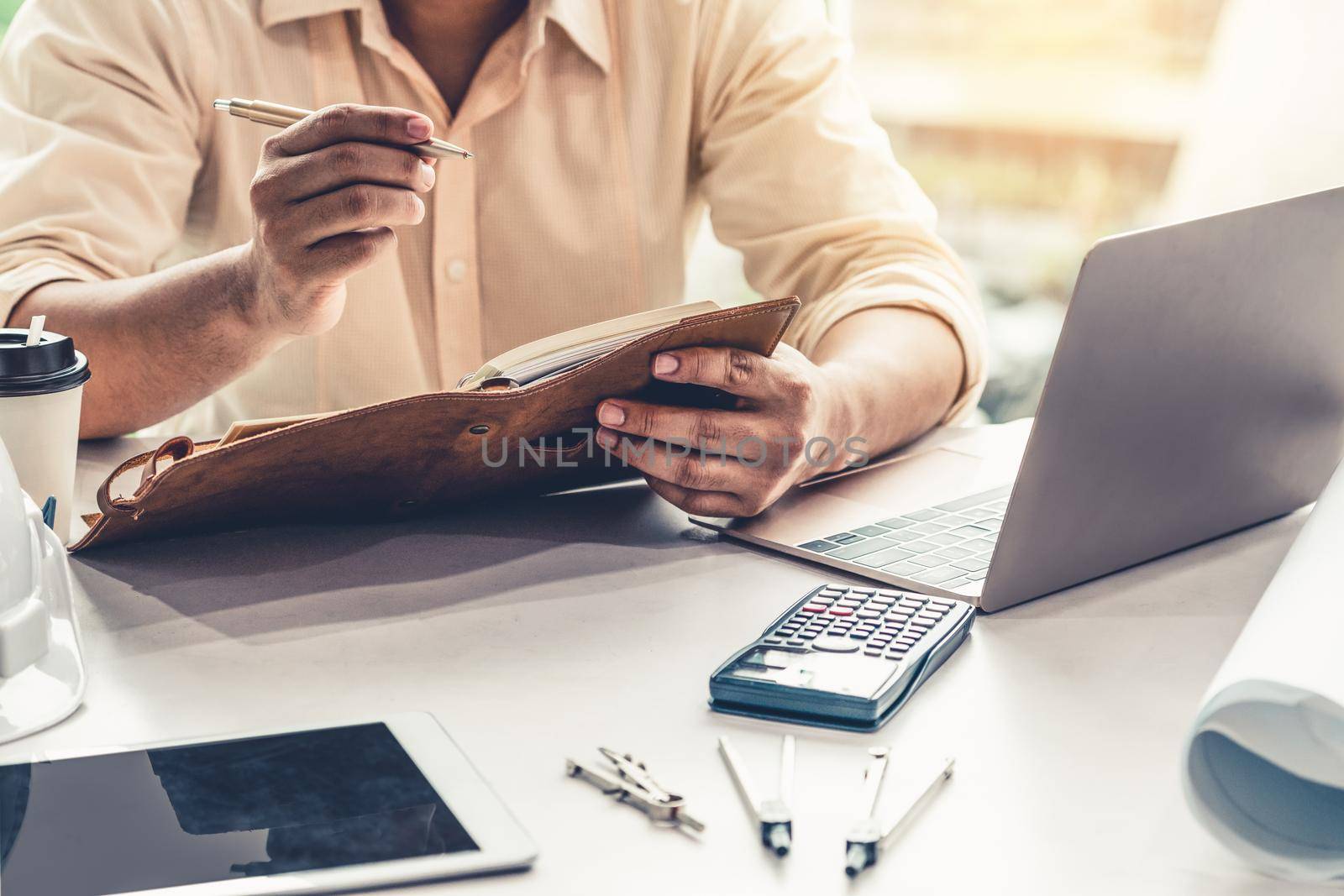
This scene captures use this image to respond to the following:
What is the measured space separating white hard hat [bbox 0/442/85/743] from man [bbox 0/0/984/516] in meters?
0.36

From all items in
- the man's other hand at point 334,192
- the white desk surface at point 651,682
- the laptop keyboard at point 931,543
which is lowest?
the laptop keyboard at point 931,543

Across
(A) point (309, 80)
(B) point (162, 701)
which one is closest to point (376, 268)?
(A) point (309, 80)

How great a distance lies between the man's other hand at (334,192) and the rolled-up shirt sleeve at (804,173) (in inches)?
20.0

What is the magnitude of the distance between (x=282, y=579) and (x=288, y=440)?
0.34ft

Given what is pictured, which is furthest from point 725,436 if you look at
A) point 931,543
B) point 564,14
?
point 564,14

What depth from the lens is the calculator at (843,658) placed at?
62cm

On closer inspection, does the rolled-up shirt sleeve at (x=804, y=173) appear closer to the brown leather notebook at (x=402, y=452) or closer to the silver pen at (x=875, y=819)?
the brown leather notebook at (x=402, y=452)

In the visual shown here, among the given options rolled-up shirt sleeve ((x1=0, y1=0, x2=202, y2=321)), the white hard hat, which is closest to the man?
rolled-up shirt sleeve ((x1=0, y1=0, x2=202, y2=321))

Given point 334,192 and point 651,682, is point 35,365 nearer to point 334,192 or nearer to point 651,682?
point 334,192

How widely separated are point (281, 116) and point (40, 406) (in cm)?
29

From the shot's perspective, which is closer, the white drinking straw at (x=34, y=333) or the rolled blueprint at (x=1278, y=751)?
the rolled blueprint at (x=1278, y=751)

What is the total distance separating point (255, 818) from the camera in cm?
52

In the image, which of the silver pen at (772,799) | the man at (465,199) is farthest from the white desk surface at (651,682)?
the man at (465,199)

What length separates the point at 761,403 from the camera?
917 millimetres
